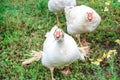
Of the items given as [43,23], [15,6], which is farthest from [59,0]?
[15,6]

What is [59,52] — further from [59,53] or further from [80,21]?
[80,21]

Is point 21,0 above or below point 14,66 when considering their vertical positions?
above

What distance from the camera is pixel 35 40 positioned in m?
6.42

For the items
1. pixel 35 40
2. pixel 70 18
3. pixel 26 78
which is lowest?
pixel 26 78

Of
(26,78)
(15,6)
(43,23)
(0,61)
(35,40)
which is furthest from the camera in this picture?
(15,6)

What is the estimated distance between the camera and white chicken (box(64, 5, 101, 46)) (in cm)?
580

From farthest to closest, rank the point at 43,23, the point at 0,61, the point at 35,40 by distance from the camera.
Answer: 1. the point at 43,23
2. the point at 35,40
3. the point at 0,61

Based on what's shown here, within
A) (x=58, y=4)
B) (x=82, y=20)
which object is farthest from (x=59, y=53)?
(x=58, y=4)

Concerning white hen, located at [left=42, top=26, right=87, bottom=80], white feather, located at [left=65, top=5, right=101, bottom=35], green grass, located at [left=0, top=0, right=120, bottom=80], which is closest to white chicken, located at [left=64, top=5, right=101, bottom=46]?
white feather, located at [left=65, top=5, right=101, bottom=35]

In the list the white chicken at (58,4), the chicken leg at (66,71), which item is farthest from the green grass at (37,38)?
the white chicken at (58,4)

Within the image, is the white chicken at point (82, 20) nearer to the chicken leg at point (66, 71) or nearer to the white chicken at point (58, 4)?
the white chicken at point (58, 4)

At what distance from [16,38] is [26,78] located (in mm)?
1131

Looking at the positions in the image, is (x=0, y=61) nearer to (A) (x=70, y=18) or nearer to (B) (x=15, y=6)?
(A) (x=70, y=18)

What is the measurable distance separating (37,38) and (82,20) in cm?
104
